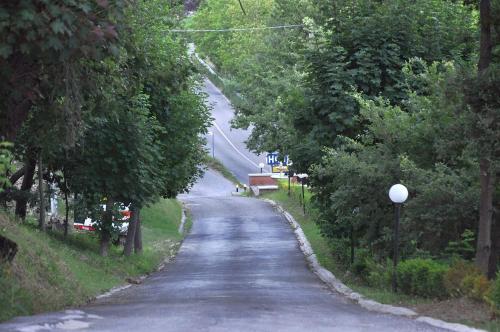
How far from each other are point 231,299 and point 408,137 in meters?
6.30

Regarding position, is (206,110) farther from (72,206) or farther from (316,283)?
(316,283)

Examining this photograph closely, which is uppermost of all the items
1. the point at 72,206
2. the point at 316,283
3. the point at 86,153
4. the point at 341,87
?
the point at 341,87

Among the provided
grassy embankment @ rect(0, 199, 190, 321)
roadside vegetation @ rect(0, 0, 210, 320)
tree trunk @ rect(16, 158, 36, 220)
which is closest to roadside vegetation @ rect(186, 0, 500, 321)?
roadside vegetation @ rect(0, 0, 210, 320)

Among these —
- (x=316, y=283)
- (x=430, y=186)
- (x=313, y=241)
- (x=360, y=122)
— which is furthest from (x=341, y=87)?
(x=313, y=241)

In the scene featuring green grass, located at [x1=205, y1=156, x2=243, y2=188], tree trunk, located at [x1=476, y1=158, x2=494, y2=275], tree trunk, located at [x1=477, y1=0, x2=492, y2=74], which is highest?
tree trunk, located at [x1=477, y1=0, x2=492, y2=74]

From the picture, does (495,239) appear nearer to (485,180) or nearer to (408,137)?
(485,180)

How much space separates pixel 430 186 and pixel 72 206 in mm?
12680

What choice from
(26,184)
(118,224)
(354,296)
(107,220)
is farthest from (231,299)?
(26,184)

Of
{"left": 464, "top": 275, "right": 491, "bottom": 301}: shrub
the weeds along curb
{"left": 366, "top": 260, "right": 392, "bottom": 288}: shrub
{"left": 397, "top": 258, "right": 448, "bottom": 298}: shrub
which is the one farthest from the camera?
{"left": 366, "top": 260, "right": 392, "bottom": 288}: shrub

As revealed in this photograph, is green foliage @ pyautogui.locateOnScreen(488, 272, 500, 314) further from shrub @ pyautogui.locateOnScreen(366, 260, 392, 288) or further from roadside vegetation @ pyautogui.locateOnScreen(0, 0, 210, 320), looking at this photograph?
roadside vegetation @ pyautogui.locateOnScreen(0, 0, 210, 320)

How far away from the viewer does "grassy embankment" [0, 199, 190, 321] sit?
47.8ft

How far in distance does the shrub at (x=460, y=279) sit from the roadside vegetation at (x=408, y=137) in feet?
0.08

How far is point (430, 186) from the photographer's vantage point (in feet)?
58.6

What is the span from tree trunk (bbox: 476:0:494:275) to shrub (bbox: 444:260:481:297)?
312 mm
